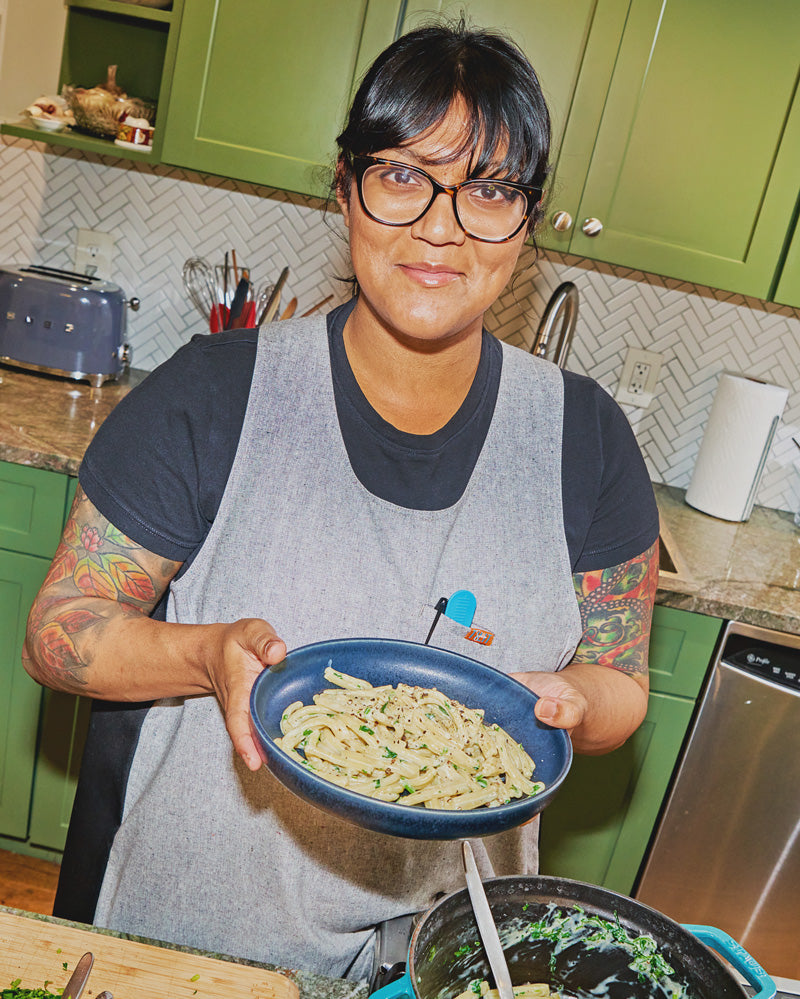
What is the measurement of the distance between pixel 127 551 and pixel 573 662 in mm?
593

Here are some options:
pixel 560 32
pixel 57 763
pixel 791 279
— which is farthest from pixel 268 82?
pixel 57 763

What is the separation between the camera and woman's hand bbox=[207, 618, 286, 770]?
81cm

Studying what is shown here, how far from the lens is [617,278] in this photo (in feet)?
8.64

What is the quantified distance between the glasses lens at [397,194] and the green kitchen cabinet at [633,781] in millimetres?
1230

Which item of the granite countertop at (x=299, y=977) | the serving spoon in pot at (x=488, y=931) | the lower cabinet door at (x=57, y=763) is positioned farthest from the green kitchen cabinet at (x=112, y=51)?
the serving spoon in pot at (x=488, y=931)

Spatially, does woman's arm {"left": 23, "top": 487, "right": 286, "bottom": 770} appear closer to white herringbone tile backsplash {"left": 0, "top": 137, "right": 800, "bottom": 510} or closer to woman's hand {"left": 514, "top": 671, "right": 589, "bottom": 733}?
woman's hand {"left": 514, "top": 671, "right": 589, "bottom": 733}

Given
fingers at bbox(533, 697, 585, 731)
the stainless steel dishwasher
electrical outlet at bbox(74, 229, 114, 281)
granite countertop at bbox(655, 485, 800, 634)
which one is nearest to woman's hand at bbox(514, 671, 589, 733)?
fingers at bbox(533, 697, 585, 731)

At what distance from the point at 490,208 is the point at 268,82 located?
4.33ft

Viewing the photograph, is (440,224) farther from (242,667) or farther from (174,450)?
(242,667)

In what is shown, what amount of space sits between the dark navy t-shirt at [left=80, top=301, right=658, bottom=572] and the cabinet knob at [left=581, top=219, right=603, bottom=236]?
105cm

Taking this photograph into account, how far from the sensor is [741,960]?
29.6 inches

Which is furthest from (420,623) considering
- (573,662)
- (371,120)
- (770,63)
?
(770,63)

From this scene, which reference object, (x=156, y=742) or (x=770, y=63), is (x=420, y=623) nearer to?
(x=156, y=742)

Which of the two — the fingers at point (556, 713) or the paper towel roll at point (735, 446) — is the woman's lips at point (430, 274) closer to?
the fingers at point (556, 713)
